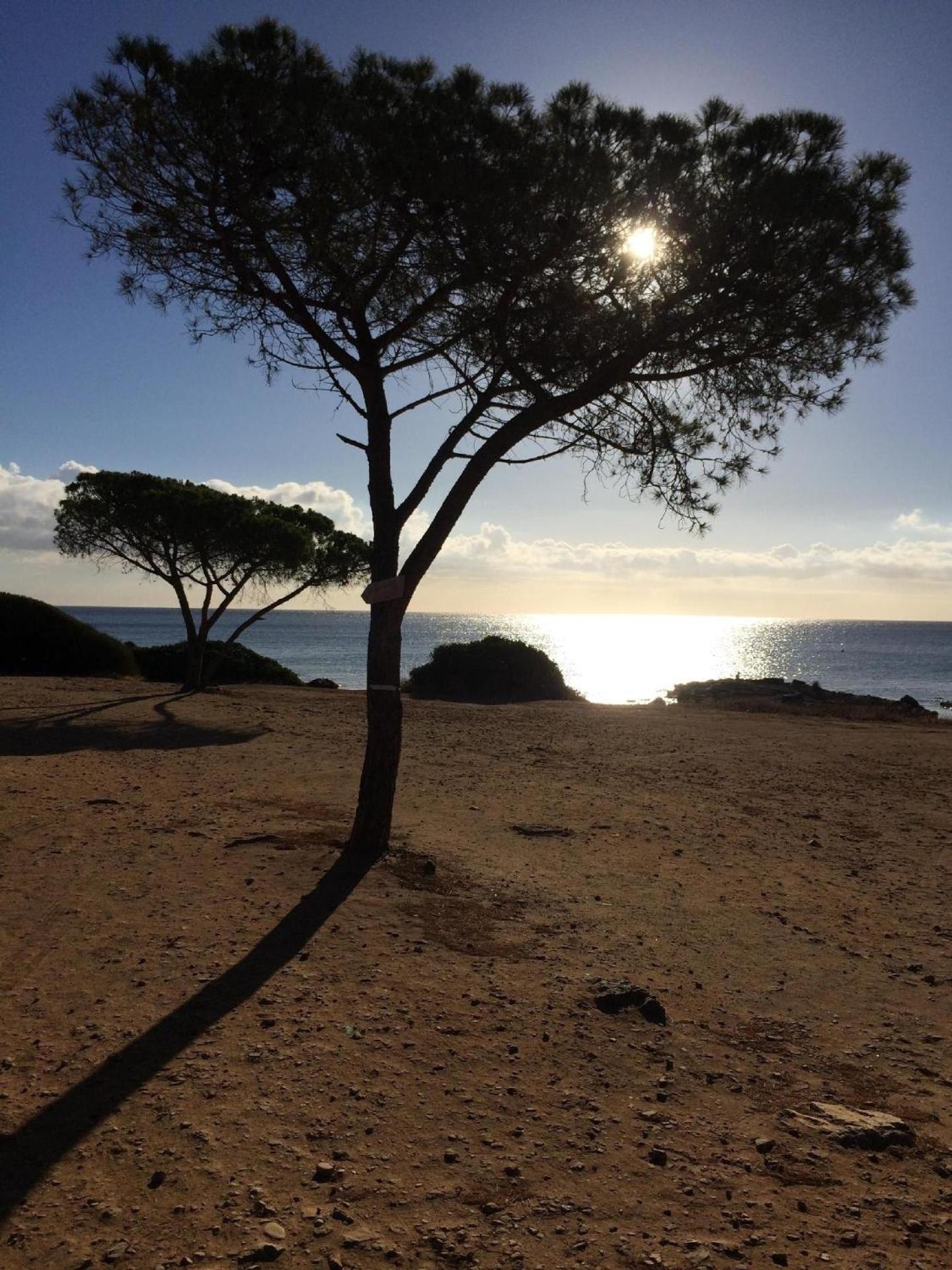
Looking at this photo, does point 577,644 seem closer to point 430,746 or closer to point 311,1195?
point 430,746

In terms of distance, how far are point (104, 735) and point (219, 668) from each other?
605 inches

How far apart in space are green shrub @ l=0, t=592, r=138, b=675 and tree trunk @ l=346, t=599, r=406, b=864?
1979 centimetres

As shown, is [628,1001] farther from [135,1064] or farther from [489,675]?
[489,675]

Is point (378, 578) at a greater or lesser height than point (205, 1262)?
greater

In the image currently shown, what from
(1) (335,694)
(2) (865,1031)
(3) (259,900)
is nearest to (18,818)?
(3) (259,900)

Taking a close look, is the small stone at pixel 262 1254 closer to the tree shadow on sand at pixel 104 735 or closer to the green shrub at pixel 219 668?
the tree shadow on sand at pixel 104 735

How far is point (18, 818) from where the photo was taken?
791cm

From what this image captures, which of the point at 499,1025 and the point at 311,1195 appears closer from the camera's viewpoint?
the point at 311,1195

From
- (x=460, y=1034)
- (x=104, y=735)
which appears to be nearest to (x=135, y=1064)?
(x=460, y=1034)

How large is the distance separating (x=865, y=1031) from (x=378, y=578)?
460cm

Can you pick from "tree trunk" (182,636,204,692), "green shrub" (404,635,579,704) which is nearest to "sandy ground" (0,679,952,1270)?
"tree trunk" (182,636,204,692)

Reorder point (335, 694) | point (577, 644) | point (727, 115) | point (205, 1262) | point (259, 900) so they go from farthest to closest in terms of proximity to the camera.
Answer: point (577, 644) < point (335, 694) < point (727, 115) < point (259, 900) < point (205, 1262)

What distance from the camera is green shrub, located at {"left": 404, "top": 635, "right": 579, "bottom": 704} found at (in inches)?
1077

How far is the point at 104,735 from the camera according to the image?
1344 cm
